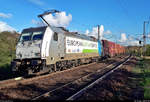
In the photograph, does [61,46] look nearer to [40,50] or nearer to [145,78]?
[40,50]

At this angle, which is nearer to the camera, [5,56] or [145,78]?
[145,78]

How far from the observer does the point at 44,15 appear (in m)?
15.0

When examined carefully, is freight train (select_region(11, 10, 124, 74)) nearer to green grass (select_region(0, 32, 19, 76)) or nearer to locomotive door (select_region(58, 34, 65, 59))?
locomotive door (select_region(58, 34, 65, 59))

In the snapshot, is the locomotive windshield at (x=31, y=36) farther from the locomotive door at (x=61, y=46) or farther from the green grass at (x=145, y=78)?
the green grass at (x=145, y=78)

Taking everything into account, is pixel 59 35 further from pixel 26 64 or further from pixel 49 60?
pixel 26 64

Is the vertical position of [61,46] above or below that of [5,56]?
above

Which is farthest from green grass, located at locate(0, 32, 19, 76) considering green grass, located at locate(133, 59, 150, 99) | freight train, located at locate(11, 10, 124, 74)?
green grass, located at locate(133, 59, 150, 99)

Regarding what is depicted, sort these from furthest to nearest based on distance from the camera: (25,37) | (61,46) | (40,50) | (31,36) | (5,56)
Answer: (5,56)
(61,46)
(25,37)
(31,36)
(40,50)

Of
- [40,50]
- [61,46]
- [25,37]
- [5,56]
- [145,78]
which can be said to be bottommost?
[145,78]

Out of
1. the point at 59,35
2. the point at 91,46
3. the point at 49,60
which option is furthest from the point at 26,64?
the point at 91,46

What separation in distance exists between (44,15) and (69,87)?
26.8 feet

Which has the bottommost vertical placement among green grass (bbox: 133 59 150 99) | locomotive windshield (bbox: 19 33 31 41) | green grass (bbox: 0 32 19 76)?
green grass (bbox: 133 59 150 99)

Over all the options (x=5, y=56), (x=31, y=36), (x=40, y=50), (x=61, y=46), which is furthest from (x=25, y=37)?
(x=5, y=56)

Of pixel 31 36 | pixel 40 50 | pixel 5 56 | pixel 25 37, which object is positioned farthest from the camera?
pixel 5 56
